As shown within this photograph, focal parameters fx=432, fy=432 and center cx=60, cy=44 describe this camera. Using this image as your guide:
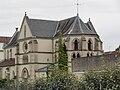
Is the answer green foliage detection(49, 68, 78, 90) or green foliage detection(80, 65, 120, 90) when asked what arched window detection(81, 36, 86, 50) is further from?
green foliage detection(80, 65, 120, 90)

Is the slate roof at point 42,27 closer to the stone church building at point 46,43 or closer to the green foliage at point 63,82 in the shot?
the stone church building at point 46,43

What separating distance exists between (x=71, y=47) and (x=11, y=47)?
2151 cm

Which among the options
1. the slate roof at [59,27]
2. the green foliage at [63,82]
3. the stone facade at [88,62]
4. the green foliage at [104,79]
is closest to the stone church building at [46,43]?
the slate roof at [59,27]

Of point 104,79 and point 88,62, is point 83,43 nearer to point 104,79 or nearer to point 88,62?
point 88,62

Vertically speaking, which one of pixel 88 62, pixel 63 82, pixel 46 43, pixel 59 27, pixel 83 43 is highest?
pixel 59 27

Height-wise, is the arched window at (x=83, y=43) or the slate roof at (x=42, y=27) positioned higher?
the slate roof at (x=42, y=27)

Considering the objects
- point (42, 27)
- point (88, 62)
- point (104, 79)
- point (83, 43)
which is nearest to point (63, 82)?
point (104, 79)

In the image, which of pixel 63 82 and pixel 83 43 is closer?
pixel 63 82

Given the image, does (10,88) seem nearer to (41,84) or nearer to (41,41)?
(41,84)

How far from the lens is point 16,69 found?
8338cm

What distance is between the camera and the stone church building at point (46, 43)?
2972 inches

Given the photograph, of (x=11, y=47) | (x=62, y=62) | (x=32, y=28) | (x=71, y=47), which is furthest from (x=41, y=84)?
(x=11, y=47)

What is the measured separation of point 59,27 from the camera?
8219 cm

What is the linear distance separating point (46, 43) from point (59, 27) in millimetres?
3956
